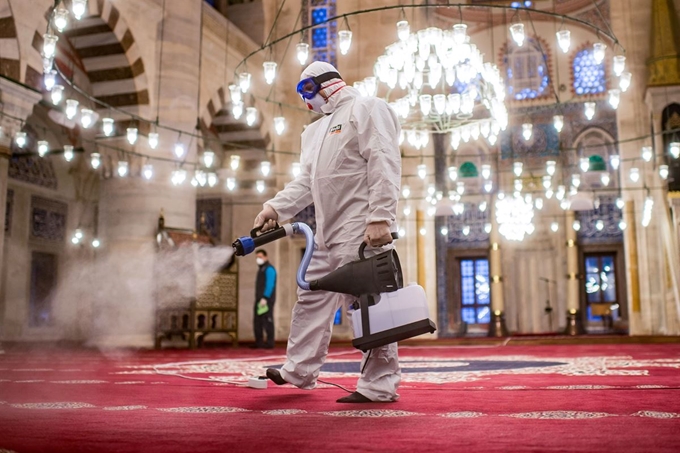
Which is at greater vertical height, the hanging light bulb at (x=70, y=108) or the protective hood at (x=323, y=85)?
the hanging light bulb at (x=70, y=108)

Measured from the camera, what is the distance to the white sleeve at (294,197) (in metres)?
2.53

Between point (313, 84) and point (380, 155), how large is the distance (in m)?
0.45

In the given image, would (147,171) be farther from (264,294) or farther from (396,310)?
(396,310)

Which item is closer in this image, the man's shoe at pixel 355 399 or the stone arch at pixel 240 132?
the man's shoe at pixel 355 399

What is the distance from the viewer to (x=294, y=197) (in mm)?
2580

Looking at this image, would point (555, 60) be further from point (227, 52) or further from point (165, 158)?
point (165, 158)

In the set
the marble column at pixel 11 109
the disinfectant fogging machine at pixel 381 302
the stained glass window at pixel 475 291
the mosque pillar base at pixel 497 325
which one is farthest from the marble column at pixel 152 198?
the stained glass window at pixel 475 291

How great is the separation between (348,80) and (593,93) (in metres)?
6.15

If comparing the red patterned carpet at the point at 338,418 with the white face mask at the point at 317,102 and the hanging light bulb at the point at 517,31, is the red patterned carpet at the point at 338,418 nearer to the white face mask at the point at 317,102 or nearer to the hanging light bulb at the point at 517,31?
the white face mask at the point at 317,102

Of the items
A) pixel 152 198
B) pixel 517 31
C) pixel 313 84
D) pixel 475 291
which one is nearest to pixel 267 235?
pixel 313 84

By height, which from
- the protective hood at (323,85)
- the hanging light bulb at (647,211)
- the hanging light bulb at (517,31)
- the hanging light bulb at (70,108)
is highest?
the hanging light bulb at (517,31)

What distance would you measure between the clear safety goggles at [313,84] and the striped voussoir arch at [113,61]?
6.61 meters

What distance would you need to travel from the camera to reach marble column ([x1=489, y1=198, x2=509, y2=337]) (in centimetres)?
1468

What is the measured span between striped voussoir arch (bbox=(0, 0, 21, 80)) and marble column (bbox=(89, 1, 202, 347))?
6.08 feet
